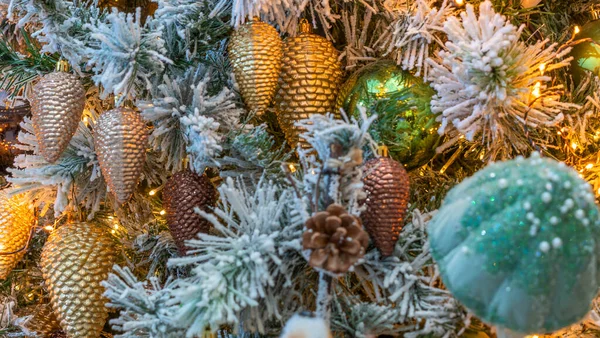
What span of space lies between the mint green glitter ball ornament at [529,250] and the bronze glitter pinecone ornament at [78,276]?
0.41 m

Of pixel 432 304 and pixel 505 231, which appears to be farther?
pixel 432 304

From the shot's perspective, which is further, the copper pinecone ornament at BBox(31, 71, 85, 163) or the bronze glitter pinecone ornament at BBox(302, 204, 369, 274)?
the copper pinecone ornament at BBox(31, 71, 85, 163)

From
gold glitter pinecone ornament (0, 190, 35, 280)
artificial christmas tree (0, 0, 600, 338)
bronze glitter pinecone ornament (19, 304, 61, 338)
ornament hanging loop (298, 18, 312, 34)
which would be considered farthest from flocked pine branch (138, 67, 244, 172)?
bronze glitter pinecone ornament (19, 304, 61, 338)

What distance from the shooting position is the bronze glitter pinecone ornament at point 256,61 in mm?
568

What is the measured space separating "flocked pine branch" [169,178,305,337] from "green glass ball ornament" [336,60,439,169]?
14cm

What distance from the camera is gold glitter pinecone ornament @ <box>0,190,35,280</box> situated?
0.65 m

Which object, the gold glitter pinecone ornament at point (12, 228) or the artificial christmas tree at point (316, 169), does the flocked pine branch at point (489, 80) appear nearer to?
the artificial christmas tree at point (316, 169)

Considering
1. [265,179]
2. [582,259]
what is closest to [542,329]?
[582,259]

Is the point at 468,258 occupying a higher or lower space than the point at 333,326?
higher

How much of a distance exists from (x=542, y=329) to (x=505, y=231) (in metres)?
0.08

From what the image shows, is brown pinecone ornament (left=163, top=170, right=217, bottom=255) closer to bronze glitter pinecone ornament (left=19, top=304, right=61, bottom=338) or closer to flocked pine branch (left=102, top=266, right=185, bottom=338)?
flocked pine branch (left=102, top=266, right=185, bottom=338)

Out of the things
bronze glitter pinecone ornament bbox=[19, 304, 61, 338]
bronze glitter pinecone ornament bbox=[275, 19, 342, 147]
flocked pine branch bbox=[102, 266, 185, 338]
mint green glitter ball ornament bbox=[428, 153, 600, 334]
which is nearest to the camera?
mint green glitter ball ornament bbox=[428, 153, 600, 334]

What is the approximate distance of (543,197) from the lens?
39 cm

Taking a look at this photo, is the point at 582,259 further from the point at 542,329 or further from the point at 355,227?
the point at 355,227
